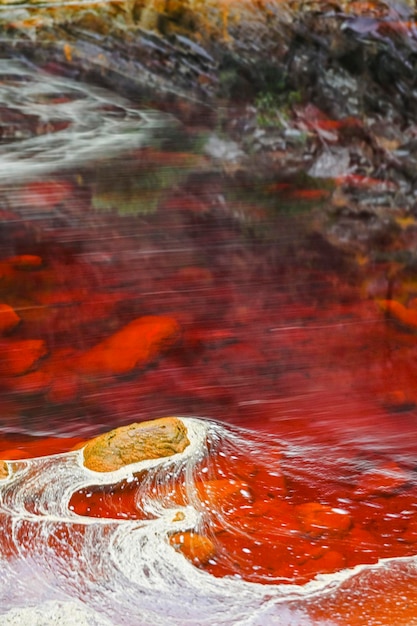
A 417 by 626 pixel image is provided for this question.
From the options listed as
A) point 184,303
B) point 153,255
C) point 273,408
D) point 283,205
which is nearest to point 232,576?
point 273,408

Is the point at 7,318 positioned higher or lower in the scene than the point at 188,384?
lower

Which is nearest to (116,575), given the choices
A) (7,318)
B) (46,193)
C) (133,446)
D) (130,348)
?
(133,446)

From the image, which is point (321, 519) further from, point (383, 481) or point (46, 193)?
point (46, 193)

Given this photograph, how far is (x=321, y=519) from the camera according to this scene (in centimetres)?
121

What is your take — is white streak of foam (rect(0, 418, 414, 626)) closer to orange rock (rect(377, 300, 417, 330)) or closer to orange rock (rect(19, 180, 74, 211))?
orange rock (rect(377, 300, 417, 330))

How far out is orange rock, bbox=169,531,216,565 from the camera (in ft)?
3.61

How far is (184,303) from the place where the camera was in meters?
2.10

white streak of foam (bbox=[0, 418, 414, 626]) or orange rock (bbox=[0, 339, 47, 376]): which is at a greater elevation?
white streak of foam (bbox=[0, 418, 414, 626])

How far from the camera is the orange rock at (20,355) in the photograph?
1784 mm

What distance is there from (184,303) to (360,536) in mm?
1123

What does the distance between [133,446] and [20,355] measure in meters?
0.66

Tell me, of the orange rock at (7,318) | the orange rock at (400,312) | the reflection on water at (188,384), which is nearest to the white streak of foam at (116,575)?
the reflection on water at (188,384)

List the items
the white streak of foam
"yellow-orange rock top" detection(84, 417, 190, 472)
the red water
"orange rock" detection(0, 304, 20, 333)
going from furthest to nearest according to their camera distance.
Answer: "orange rock" detection(0, 304, 20, 333), "yellow-orange rock top" detection(84, 417, 190, 472), the red water, the white streak of foam

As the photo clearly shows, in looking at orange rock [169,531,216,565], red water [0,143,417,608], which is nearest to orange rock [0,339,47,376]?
red water [0,143,417,608]
